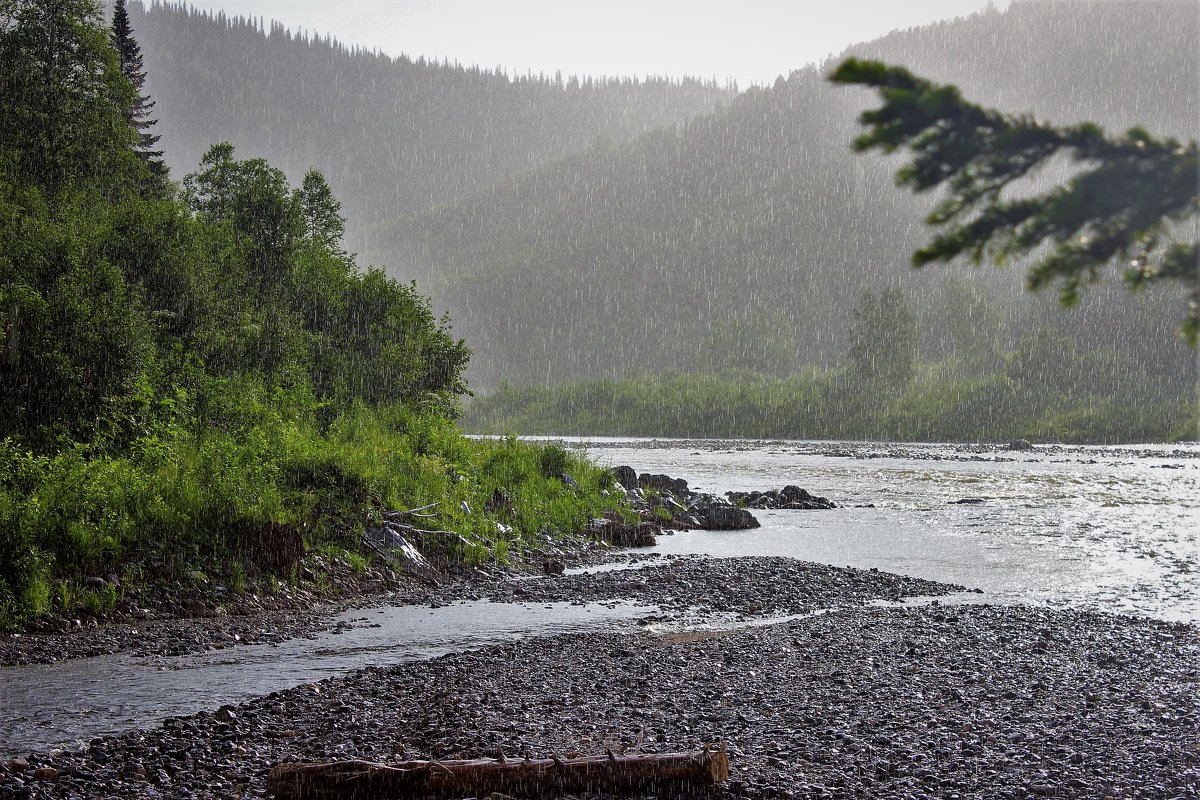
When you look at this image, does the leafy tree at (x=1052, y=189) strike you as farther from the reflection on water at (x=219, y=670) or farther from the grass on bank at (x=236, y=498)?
the grass on bank at (x=236, y=498)

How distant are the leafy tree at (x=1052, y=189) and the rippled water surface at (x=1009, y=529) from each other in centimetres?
1882

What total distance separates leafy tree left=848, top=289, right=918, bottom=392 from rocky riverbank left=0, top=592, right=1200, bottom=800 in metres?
146

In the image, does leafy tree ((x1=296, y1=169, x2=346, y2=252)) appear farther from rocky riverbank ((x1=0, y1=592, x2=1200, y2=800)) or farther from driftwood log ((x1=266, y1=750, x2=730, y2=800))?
driftwood log ((x1=266, y1=750, x2=730, y2=800))

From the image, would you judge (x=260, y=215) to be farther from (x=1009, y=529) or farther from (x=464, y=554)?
(x=1009, y=529)

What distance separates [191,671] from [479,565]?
11283mm

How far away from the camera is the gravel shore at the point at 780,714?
923 cm

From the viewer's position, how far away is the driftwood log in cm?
811

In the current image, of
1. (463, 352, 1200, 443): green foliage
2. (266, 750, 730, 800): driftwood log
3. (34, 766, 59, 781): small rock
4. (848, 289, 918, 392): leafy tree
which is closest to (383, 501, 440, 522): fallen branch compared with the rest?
(34, 766, 59, 781): small rock

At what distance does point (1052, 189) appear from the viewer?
3795 millimetres

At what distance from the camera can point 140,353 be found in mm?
24641

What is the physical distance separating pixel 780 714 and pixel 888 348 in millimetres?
153937

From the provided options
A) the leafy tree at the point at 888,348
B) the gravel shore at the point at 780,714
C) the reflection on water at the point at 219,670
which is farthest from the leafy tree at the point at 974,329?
the reflection on water at the point at 219,670

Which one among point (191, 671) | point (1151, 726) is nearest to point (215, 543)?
point (191, 671)

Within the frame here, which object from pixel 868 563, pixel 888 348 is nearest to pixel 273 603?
pixel 868 563
